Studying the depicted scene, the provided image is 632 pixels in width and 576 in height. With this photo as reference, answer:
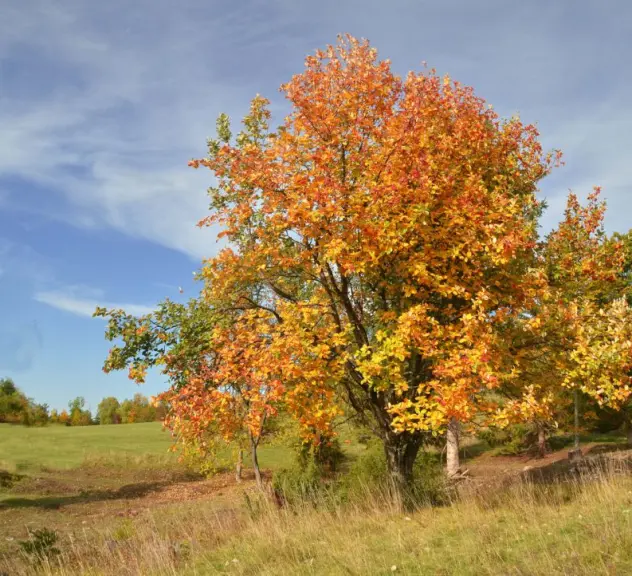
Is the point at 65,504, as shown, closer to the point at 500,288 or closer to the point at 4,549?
the point at 4,549

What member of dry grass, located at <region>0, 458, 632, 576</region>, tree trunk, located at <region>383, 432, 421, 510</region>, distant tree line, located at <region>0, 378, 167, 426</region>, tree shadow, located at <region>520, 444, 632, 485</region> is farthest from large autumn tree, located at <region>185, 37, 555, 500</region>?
distant tree line, located at <region>0, 378, 167, 426</region>

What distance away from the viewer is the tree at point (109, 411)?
126625 millimetres

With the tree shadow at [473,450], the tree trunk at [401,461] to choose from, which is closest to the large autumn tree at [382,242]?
the tree trunk at [401,461]

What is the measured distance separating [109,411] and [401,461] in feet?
433

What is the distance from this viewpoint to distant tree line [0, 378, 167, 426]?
295 feet

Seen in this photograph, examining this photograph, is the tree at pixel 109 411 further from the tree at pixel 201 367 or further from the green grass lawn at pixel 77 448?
the tree at pixel 201 367

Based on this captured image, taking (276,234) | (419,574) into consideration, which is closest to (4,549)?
(276,234)

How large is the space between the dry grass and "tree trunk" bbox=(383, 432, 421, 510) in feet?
1.93

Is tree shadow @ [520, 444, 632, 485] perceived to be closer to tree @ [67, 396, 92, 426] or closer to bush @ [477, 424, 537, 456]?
bush @ [477, 424, 537, 456]

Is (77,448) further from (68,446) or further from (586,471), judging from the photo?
(586,471)

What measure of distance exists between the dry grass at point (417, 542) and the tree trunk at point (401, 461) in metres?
0.59

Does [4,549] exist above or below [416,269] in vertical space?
below

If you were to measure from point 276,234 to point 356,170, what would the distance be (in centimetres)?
242

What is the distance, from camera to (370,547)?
880cm
